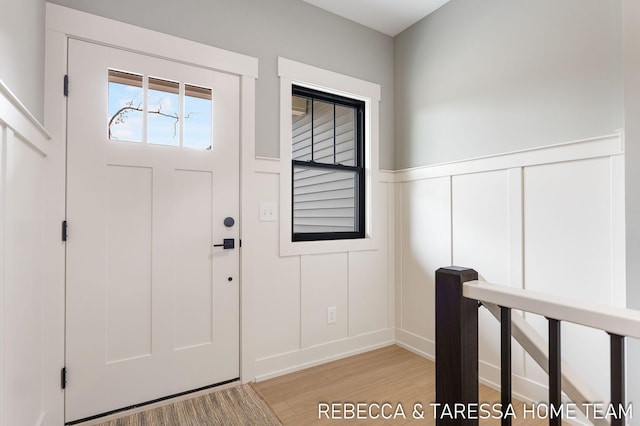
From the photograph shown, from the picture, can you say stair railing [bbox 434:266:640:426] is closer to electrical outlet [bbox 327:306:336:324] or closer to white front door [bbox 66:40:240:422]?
white front door [bbox 66:40:240:422]

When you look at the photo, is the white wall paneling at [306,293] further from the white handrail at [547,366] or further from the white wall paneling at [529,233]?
the white handrail at [547,366]

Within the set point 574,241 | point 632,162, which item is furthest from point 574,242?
point 632,162

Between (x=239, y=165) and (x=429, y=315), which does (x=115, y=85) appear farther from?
(x=429, y=315)

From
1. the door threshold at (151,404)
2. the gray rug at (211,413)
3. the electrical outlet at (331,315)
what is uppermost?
the electrical outlet at (331,315)

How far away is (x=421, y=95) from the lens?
9.40ft

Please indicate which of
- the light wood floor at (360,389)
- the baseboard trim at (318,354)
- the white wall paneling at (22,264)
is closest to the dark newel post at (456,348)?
the light wood floor at (360,389)

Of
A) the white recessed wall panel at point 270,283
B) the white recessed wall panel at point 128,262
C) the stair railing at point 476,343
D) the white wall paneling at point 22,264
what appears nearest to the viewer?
the stair railing at point 476,343

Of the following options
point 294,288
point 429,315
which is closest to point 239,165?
point 294,288

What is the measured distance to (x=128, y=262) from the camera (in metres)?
1.96

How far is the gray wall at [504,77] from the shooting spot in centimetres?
182

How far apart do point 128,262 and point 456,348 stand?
187 cm

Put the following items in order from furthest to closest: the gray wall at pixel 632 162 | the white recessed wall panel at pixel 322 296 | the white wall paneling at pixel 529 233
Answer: the white recessed wall panel at pixel 322 296 < the white wall paneling at pixel 529 233 < the gray wall at pixel 632 162

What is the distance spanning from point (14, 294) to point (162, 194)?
36.5 inches

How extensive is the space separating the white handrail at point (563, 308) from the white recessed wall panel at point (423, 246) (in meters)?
1.81
